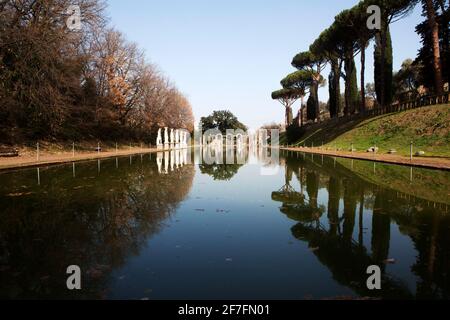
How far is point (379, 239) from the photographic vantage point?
5477 mm

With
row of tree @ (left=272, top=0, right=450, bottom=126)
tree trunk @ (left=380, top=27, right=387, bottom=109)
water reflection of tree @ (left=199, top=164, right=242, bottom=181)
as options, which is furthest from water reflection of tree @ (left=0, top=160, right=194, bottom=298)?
tree trunk @ (left=380, top=27, right=387, bottom=109)

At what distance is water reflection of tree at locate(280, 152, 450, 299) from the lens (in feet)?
12.4

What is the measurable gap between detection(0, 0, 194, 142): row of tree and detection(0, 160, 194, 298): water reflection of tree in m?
10.6

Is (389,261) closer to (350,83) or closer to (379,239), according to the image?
(379,239)

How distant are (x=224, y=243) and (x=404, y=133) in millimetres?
28513

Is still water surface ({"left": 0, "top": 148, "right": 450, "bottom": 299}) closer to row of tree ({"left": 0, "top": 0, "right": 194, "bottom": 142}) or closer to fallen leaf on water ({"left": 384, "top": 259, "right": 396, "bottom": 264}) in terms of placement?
fallen leaf on water ({"left": 384, "top": 259, "right": 396, "bottom": 264})

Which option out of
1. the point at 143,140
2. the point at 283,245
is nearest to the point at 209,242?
the point at 283,245

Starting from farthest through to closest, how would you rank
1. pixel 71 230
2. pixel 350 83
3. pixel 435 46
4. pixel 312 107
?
pixel 312 107 < pixel 350 83 < pixel 435 46 < pixel 71 230

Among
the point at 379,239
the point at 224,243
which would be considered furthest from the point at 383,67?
the point at 224,243

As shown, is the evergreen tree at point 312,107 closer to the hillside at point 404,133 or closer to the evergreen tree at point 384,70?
the hillside at point 404,133

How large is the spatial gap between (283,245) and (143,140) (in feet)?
172
